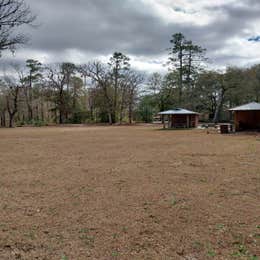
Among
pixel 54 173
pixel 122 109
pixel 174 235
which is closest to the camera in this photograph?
pixel 174 235

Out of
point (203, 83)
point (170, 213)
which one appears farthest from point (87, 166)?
point (203, 83)

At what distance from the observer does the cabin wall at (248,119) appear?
21470mm

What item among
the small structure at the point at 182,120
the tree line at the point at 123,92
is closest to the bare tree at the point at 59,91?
the tree line at the point at 123,92

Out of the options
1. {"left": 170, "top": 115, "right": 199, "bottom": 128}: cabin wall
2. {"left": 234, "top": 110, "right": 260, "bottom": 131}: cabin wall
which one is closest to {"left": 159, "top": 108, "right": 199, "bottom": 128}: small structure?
{"left": 170, "top": 115, "right": 199, "bottom": 128}: cabin wall

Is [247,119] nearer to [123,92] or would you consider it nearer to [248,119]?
[248,119]

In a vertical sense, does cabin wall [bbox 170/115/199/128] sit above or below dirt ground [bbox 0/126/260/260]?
above

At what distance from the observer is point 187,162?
7.91m

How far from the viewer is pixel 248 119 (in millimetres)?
21922

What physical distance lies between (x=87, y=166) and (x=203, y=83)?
95.6ft

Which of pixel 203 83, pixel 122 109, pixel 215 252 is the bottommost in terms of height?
pixel 215 252

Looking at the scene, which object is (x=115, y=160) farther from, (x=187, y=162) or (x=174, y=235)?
(x=174, y=235)

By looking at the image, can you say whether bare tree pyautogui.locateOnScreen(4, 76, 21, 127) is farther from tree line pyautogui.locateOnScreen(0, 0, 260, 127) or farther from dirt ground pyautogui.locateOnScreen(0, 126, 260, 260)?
dirt ground pyautogui.locateOnScreen(0, 126, 260, 260)

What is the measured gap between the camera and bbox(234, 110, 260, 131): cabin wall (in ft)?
70.4

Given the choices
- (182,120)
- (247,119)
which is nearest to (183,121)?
(182,120)
